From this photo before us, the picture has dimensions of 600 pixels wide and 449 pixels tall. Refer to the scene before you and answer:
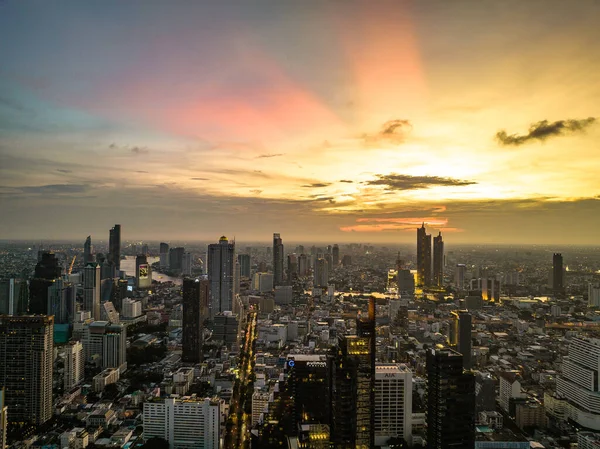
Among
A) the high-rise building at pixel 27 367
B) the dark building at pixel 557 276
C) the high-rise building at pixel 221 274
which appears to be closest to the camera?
the high-rise building at pixel 27 367

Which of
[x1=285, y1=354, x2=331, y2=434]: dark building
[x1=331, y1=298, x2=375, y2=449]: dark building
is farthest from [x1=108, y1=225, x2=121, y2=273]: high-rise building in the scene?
[x1=331, y1=298, x2=375, y2=449]: dark building

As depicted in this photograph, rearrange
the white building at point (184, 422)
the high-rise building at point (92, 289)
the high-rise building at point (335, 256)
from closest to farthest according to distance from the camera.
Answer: the white building at point (184, 422)
the high-rise building at point (92, 289)
the high-rise building at point (335, 256)

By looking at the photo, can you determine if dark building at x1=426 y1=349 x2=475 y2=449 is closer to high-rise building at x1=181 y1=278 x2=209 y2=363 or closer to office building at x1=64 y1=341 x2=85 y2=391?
high-rise building at x1=181 y1=278 x2=209 y2=363

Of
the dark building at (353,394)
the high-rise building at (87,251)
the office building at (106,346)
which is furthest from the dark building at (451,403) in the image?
the high-rise building at (87,251)

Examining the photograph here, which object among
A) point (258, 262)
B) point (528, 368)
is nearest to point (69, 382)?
point (528, 368)

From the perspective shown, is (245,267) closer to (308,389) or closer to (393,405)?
(308,389)

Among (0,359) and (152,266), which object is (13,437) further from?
(152,266)

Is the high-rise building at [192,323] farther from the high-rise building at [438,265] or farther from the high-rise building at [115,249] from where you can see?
the high-rise building at [438,265]

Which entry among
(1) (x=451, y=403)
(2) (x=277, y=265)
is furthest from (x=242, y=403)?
(2) (x=277, y=265)
